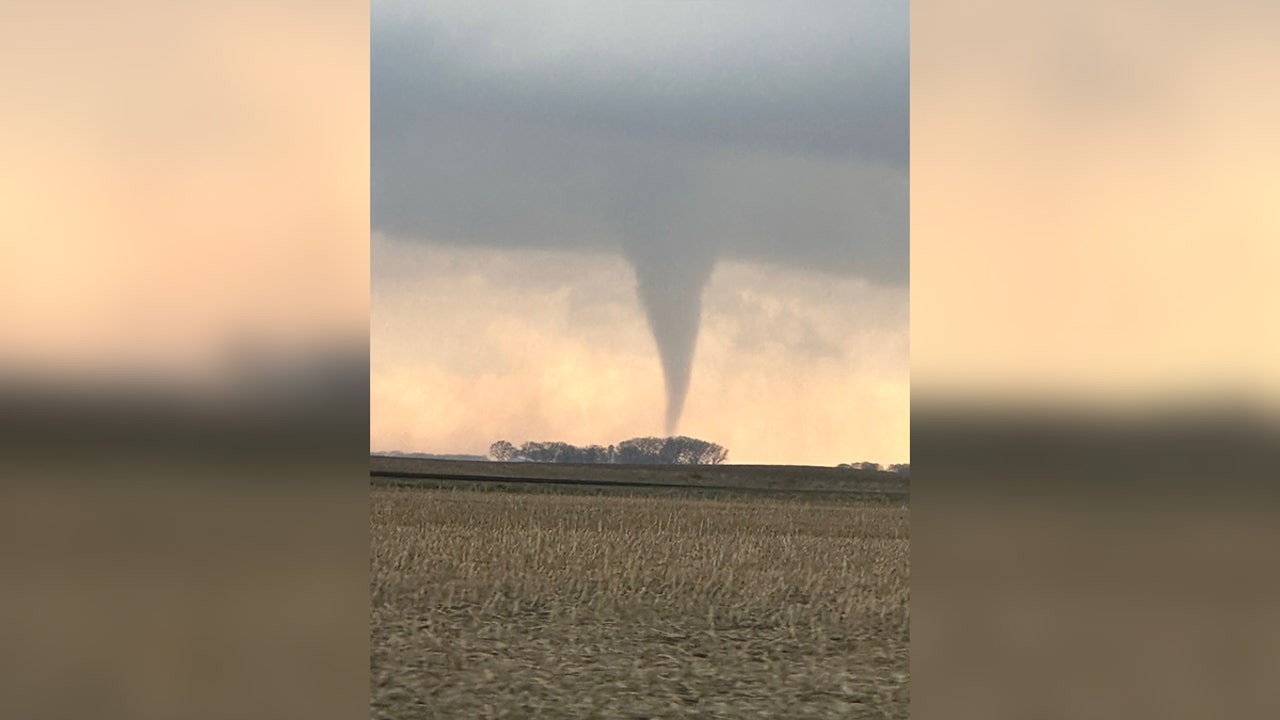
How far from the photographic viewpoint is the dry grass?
14.8 metres

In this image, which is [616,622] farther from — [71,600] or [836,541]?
[836,541]

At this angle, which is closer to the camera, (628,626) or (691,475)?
(628,626)

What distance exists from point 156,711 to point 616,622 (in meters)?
15.7

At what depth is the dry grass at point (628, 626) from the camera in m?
14.8

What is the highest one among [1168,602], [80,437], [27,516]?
[80,437]

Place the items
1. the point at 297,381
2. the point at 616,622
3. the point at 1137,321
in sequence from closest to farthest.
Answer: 1. the point at 297,381
2. the point at 1137,321
3. the point at 616,622

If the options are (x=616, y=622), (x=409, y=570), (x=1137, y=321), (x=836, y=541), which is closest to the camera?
(x=1137, y=321)

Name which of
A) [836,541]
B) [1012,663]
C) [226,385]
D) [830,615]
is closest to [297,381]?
[226,385]

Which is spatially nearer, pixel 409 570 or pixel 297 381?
pixel 297 381

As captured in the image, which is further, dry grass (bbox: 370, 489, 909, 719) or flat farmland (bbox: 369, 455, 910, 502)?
flat farmland (bbox: 369, 455, 910, 502)

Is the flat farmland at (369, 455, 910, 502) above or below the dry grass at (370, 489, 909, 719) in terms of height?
below

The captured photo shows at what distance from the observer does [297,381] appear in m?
5.12

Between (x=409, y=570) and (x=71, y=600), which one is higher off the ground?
(x=71, y=600)

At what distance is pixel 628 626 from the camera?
20125 mm
